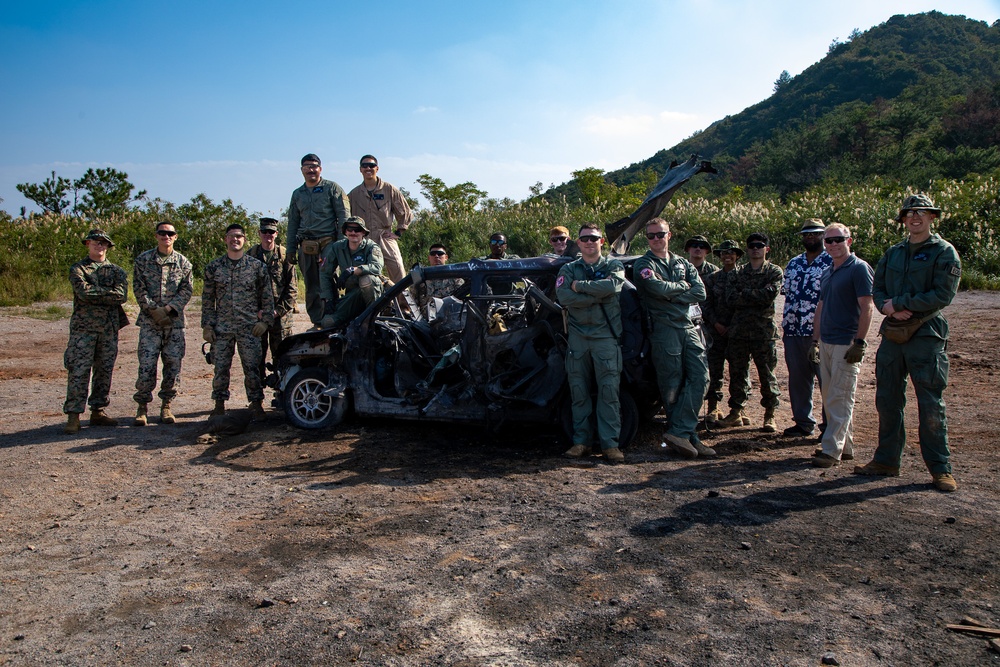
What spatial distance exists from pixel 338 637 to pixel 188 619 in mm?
782

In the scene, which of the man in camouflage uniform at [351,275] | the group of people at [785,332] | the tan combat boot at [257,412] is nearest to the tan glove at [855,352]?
the group of people at [785,332]

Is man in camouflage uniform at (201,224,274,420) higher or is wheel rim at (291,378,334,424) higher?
man in camouflage uniform at (201,224,274,420)

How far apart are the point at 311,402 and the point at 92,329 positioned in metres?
2.33

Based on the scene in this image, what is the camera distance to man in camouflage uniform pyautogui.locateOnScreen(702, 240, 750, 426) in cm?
716

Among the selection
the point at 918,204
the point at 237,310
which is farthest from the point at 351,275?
the point at 918,204

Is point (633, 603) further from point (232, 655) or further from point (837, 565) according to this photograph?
point (232, 655)

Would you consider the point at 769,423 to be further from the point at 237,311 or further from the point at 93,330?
the point at 93,330

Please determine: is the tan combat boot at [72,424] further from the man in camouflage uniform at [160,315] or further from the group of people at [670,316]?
the man in camouflage uniform at [160,315]

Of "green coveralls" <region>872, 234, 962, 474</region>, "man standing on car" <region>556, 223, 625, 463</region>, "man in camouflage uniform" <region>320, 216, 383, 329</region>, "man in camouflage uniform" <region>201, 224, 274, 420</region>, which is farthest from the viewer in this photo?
"man in camouflage uniform" <region>201, 224, 274, 420</region>

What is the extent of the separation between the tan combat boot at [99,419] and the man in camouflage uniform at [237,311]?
3.46 ft

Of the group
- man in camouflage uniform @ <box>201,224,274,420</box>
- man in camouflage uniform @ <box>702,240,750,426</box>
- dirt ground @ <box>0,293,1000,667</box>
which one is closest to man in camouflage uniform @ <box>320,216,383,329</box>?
man in camouflage uniform @ <box>201,224,274,420</box>

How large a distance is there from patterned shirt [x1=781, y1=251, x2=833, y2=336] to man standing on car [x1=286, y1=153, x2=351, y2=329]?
16.2ft

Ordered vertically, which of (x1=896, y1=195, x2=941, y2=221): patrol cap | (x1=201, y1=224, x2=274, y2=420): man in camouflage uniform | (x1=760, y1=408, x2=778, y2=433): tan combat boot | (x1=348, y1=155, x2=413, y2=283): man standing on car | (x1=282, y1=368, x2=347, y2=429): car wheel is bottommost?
(x1=282, y1=368, x2=347, y2=429): car wheel

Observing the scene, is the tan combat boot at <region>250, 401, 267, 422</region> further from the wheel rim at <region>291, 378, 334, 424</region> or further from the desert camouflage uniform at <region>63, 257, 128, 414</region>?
the desert camouflage uniform at <region>63, 257, 128, 414</region>
